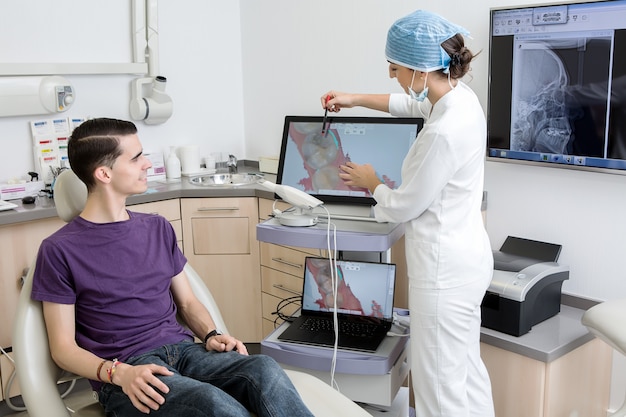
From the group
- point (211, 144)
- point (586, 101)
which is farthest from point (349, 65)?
point (586, 101)

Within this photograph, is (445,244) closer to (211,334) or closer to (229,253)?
(211,334)

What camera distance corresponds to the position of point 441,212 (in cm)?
190

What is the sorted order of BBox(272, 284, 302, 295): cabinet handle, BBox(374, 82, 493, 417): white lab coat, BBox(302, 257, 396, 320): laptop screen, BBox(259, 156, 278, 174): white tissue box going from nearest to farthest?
BBox(374, 82, 493, 417): white lab coat, BBox(302, 257, 396, 320): laptop screen, BBox(272, 284, 302, 295): cabinet handle, BBox(259, 156, 278, 174): white tissue box

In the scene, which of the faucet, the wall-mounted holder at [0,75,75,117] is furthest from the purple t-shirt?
the faucet

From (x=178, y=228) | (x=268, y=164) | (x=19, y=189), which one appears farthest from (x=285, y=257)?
(x=19, y=189)

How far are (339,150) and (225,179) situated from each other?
3.81 ft

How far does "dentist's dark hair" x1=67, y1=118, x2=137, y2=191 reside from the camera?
172cm

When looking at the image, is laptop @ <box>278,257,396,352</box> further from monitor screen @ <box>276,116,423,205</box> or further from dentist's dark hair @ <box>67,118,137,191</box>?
dentist's dark hair @ <box>67,118,137,191</box>

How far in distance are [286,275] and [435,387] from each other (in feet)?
3.92

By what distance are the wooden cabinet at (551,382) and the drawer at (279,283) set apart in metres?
0.97

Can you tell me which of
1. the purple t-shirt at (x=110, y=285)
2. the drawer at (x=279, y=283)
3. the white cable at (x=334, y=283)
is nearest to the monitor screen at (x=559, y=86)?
the white cable at (x=334, y=283)

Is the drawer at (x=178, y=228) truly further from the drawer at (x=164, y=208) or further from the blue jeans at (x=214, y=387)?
the blue jeans at (x=214, y=387)

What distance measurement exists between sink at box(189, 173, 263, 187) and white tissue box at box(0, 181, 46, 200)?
0.72 metres

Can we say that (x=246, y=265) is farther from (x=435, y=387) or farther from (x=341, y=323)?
(x=435, y=387)
